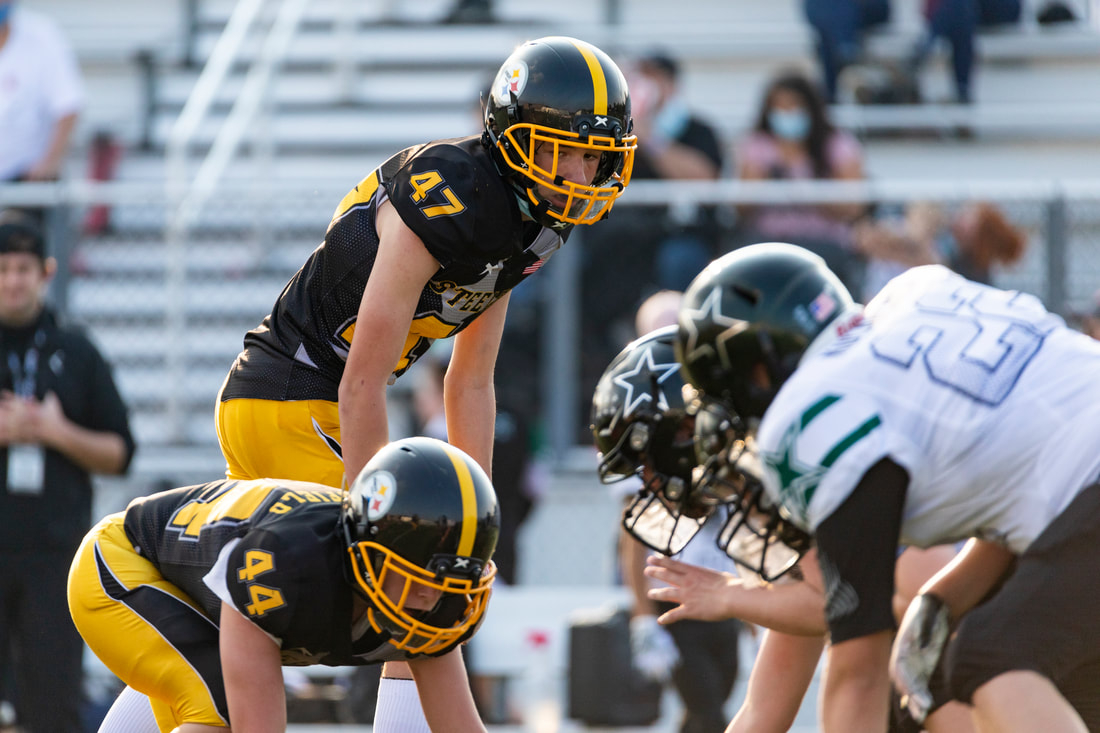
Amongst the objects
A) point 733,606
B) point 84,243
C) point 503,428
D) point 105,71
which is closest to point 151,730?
point 733,606

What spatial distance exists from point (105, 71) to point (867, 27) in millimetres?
5678

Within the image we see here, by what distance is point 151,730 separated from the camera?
3.55 m

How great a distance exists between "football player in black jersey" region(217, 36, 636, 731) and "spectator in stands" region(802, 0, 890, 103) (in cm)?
614

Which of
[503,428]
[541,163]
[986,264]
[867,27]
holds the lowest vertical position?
[503,428]

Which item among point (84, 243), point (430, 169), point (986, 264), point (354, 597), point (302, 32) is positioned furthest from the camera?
point (302, 32)

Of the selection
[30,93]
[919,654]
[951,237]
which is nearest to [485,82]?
[30,93]

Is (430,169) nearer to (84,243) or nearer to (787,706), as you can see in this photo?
(787,706)

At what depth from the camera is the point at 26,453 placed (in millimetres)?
6094

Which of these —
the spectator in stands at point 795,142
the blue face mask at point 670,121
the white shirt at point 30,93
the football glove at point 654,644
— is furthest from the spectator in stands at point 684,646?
the white shirt at point 30,93

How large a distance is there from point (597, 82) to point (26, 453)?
368 centimetres

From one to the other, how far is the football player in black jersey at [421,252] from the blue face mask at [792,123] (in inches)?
168

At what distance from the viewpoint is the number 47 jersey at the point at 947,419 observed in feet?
8.45

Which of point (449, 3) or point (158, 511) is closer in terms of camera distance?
point (158, 511)

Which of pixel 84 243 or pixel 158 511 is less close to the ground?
pixel 158 511
